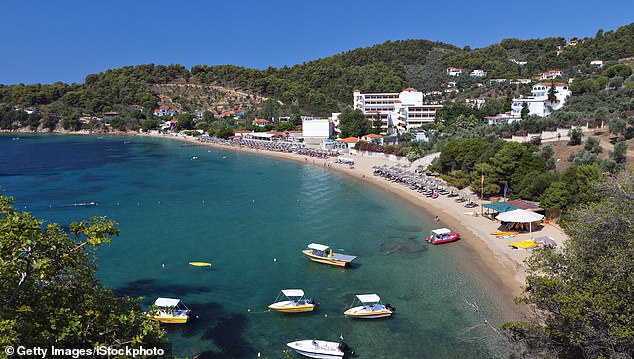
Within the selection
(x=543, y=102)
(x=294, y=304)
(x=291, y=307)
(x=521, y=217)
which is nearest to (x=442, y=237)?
(x=521, y=217)

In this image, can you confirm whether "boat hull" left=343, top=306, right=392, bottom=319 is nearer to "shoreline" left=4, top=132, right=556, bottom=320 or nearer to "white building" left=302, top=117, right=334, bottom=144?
"shoreline" left=4, top=132, right=556, bottom=320

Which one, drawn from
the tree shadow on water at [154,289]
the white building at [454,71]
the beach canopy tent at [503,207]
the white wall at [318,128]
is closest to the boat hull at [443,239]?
the beach canopy tent at [503,207]

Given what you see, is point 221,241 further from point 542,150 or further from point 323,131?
point 323,131

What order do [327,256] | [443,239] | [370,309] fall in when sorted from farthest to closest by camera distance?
[443,239], [327,256], [370,309]

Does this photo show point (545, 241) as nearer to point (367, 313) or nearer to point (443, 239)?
point (443, 239)

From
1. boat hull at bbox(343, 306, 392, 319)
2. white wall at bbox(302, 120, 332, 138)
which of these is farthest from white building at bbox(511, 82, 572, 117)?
boat hull at bbox(343, 306, 392, 319)

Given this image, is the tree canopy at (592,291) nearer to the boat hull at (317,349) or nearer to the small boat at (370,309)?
the small boat at (370,309)

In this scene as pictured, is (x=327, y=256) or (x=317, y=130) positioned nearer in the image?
(x=327, y=256)
